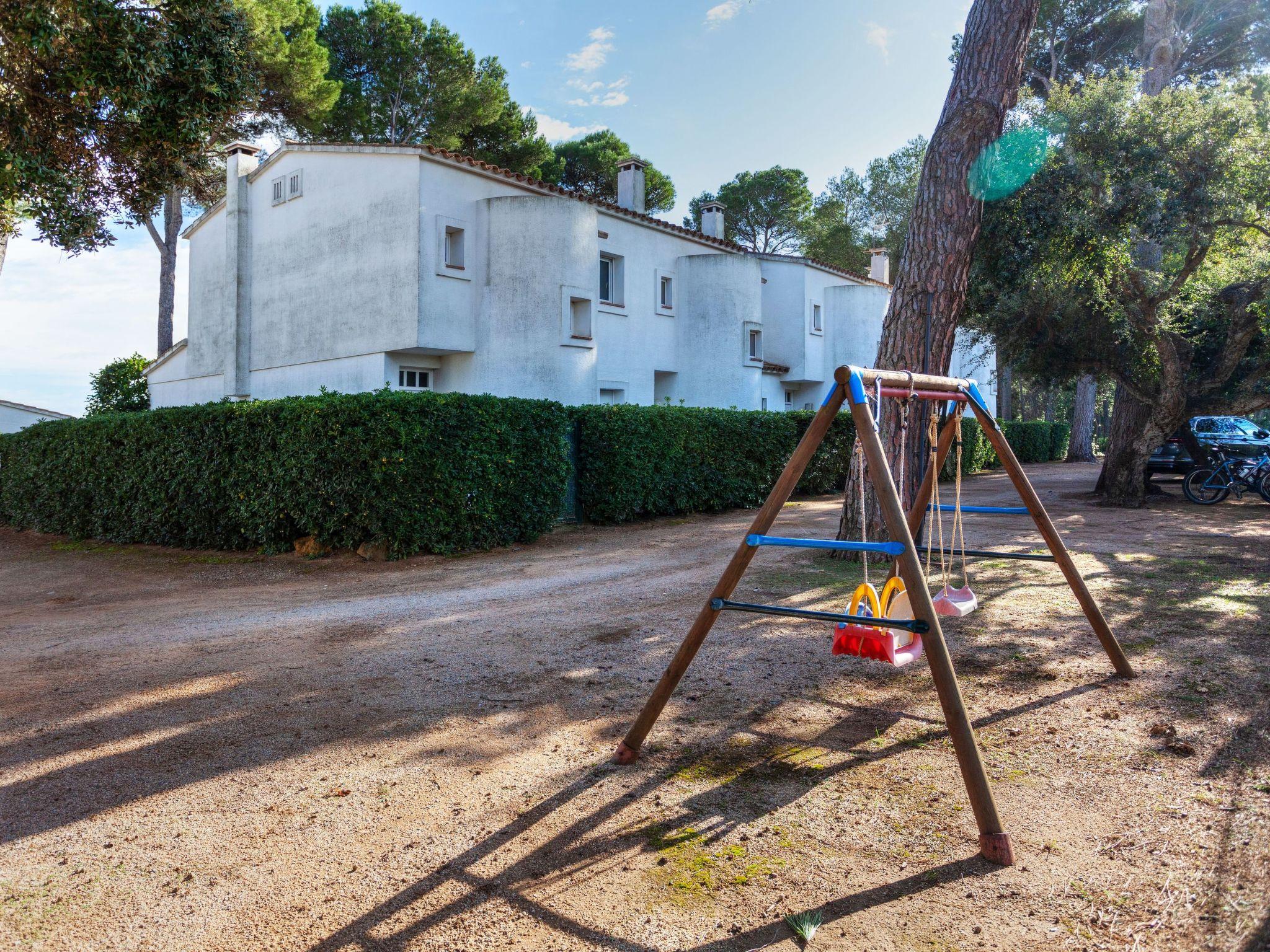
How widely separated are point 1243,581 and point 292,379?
1981 cm

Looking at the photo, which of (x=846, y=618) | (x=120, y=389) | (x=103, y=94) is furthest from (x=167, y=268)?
(x=846, y=618)

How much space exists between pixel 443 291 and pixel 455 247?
1290mm

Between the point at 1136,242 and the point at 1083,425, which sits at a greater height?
the point at 1136,242

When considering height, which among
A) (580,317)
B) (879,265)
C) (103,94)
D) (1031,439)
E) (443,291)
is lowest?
(1031,439)

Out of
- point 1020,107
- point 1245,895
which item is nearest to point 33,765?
point 1245,895

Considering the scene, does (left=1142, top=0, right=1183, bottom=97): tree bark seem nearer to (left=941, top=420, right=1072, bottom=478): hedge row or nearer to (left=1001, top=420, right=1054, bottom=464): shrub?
(left=941, top=420, right=1072, bottom=478): hedge row

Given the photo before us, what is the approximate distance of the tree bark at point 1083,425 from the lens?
33906mm

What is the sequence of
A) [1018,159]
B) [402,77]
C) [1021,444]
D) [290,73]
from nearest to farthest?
[1018,159]
[290,73]
[402,77]
[1021,444]

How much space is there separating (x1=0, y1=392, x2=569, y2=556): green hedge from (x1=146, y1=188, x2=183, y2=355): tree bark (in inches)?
665

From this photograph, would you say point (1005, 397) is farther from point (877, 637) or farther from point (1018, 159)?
point (877, 637)

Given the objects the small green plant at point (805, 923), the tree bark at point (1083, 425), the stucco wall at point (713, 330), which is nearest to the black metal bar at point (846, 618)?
the small green plant at point (805, 923)

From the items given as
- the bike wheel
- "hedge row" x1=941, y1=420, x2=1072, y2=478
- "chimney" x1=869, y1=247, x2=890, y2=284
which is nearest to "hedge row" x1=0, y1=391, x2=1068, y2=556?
the bike wheel

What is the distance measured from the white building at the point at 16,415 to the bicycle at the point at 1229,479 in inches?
1149

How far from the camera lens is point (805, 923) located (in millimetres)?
2664
